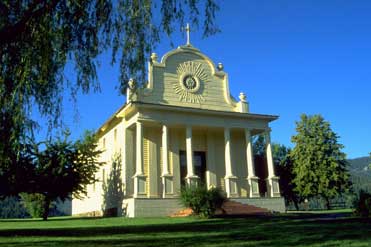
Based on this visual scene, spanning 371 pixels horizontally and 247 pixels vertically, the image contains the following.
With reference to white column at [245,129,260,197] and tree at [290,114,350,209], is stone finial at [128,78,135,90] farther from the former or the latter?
tree at [290,114,350,209]

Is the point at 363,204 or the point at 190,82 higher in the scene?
the point at 190,82

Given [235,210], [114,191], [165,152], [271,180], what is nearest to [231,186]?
[235,210]

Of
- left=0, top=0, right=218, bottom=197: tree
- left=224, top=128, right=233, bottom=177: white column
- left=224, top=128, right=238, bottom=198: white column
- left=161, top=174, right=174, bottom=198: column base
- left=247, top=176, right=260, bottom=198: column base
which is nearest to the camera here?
left=0, top=0, right=218, bottom=197: tree

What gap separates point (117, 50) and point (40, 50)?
1937mm

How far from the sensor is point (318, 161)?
130 ft

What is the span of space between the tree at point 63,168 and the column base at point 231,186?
329 inches

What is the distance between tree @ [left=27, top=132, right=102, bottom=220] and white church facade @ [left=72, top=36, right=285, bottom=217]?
2.23 metres

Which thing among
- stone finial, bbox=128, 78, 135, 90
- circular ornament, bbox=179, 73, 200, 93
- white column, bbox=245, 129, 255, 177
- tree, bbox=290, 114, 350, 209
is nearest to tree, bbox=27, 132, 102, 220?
circular ornament, bbox=179, 73, 200, 93

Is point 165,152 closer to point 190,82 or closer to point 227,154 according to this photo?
point 227,154

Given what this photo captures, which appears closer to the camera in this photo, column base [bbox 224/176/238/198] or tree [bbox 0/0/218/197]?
tree [bbox 0/0/218/197]

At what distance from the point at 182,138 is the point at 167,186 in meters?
4.32

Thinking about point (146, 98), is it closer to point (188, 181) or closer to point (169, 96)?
point (169, 96)

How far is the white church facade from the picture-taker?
77.1ft

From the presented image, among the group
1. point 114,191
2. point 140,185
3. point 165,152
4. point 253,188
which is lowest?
point 253,188
